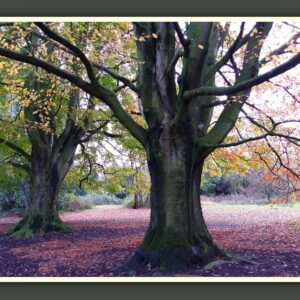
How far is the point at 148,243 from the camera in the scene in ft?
16.0

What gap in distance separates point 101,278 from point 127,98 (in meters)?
4.40

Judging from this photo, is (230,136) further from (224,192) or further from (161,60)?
(161,60)

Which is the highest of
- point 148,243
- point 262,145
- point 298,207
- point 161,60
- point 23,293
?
point 161,60

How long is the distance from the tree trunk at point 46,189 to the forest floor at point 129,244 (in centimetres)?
39

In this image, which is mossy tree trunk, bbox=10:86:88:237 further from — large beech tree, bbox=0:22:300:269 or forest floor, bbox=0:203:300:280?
large beech tree, bbox=0:22:300:269

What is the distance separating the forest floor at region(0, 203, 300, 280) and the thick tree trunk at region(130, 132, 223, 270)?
18 centimetres

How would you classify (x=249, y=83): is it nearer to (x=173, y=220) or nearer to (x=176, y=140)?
(x=176, y=140)

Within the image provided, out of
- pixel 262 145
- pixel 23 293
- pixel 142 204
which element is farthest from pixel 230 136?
pixel 23 293

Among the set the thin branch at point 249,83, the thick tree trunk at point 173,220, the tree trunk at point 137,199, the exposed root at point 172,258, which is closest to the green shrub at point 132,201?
the tree trunk at point 137,199

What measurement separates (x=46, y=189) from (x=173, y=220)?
14.9ft

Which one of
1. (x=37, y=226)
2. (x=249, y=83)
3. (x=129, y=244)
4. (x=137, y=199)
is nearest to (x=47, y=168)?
(x=37, y=226)

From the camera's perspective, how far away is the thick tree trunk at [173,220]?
4.67 metres

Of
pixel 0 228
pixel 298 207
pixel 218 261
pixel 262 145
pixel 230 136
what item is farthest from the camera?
pixel 0 228

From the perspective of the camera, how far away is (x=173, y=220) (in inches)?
188
